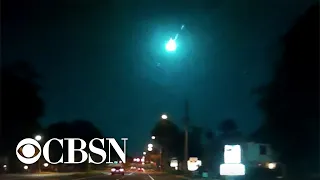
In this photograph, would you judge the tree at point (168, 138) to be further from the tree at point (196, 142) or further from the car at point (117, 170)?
the car at point (117, 170)

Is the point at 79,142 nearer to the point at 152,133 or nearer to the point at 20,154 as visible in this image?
the point at 20,154

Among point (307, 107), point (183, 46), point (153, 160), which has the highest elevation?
point (183, 46)

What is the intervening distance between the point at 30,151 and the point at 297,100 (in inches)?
759

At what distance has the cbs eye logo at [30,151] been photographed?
39.2m

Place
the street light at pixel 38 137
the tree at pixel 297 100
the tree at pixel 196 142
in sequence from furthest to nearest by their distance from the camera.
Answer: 1. the tree at pixel 196 142
2. the street light at pixel 38 137
3. the tree at pixel 297 100

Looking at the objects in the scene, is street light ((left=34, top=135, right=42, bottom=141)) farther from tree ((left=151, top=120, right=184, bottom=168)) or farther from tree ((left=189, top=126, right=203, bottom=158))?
→ tree ((left=189, top=126, right=203, bottom=158))

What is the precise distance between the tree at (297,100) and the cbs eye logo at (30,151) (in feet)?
52.2

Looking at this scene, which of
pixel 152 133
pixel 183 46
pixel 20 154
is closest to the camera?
pixel 183 46

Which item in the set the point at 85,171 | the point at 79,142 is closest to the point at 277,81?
the point at 79,142

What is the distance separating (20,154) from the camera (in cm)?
4466

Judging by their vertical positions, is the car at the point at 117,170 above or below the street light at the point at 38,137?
below

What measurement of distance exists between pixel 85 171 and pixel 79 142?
17.0 m

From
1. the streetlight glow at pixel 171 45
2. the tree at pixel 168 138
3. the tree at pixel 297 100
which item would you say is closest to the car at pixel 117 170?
the tree at pixel 168 138

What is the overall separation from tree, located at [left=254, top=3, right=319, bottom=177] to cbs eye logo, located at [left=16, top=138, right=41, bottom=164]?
1591cm
